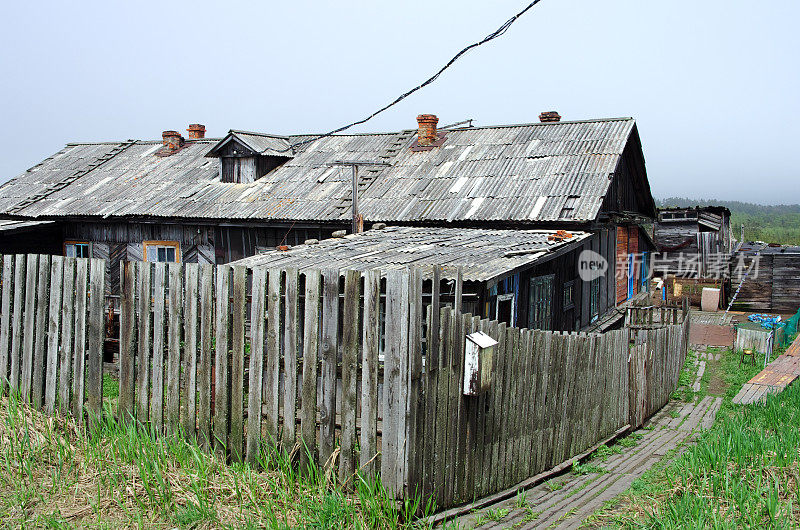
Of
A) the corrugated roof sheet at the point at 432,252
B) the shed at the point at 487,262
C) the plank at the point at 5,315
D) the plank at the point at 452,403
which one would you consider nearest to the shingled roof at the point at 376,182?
the shed at the point at 487,262

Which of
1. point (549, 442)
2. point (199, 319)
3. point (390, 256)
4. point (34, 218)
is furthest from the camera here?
point (34, 218)

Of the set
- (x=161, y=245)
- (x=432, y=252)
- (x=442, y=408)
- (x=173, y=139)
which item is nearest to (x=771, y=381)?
(x=432, y=252)

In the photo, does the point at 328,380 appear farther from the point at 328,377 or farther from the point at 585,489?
the point at 585,489

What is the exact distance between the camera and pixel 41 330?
5.73 metres

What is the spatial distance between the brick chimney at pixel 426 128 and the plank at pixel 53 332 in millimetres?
13511

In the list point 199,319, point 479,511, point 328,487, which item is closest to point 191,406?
point 199,319

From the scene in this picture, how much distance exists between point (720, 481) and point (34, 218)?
19284 mm

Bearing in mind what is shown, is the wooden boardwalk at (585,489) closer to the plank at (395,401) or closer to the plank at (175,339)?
the plank at (395,401)

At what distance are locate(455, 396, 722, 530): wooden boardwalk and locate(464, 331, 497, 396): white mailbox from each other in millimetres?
985

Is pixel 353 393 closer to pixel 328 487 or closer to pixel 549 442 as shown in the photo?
pixel 328 487

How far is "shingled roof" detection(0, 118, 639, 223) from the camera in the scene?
1453 cm

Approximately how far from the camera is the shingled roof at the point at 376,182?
14531mm

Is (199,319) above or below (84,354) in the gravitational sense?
above

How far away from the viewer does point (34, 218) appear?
1858cm
